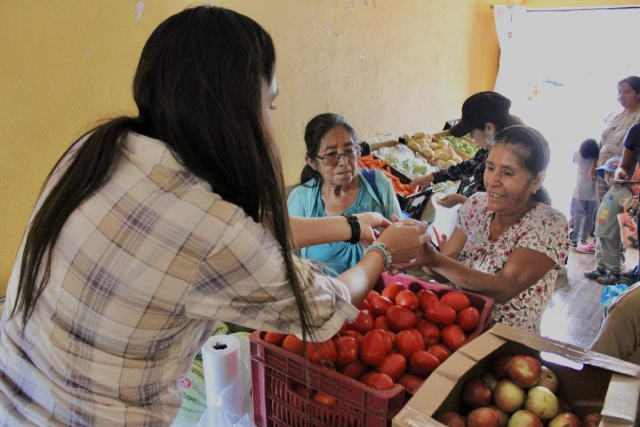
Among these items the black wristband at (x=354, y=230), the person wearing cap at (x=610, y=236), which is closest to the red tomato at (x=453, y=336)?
the black wristband at (x=354, y=230)

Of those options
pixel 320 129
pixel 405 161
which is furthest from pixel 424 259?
pixel 405 161

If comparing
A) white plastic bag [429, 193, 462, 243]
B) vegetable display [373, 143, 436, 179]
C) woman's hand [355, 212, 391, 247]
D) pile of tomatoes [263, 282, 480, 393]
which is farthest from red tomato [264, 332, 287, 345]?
vegetable display [373, 143, 436, 179]

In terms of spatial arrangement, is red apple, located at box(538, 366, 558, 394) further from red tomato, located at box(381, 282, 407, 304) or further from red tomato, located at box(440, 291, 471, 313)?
red tomato, located at box(381, 282, 407, 304)

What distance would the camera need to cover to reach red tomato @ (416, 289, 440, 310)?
163cm

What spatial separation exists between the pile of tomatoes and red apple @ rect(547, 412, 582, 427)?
32 cm

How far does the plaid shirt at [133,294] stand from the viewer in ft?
2.92

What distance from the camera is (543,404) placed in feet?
4.11

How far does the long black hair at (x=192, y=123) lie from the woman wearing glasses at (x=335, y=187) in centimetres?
136

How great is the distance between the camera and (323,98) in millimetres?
3955

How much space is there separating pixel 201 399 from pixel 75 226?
44.0 inches

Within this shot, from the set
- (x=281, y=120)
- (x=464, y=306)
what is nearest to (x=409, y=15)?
(x=281, y=120)

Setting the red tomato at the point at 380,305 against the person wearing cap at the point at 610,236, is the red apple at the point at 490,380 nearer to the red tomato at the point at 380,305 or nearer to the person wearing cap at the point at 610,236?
the red tomato at the point at 380,305

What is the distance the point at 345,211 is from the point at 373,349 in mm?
1099

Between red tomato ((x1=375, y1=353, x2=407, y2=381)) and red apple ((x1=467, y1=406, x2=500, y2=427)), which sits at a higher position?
red tomato ((x1=375, y1=353, x2=407, y2=381))
